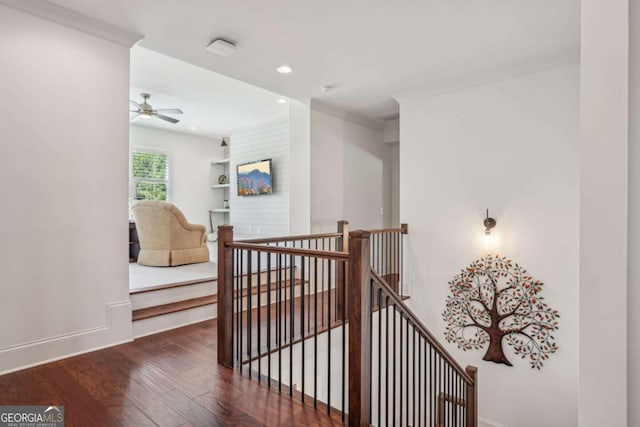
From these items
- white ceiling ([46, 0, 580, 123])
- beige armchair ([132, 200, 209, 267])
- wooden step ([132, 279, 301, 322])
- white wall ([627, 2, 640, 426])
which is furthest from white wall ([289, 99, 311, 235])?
white wall ([627, 2, 640, 426])

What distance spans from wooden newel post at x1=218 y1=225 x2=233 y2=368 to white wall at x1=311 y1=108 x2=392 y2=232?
87.7 inches

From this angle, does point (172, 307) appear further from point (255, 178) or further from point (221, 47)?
point (255, 178)

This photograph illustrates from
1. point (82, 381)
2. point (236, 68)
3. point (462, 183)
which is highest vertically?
point (236, 68)

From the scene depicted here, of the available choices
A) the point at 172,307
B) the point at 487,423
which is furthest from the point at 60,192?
the point at 487,423

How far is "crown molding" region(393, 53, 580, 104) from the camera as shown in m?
3.40

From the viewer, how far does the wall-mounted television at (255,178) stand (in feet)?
20.0

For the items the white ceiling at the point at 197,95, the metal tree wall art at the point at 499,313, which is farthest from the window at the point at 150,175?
the metal tree wall art at the point at 499,313

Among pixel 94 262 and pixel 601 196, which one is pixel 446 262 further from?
pixel 94 262

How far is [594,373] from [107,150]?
3.34 meters

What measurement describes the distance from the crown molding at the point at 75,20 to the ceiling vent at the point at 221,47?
58 cm

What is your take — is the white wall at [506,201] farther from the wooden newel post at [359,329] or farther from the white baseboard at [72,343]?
the white baseboard at [72,343]

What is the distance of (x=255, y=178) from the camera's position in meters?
6.35

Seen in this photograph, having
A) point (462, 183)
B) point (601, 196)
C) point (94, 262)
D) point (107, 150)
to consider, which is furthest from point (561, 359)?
point (107, 150)

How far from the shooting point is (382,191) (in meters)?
6.12
